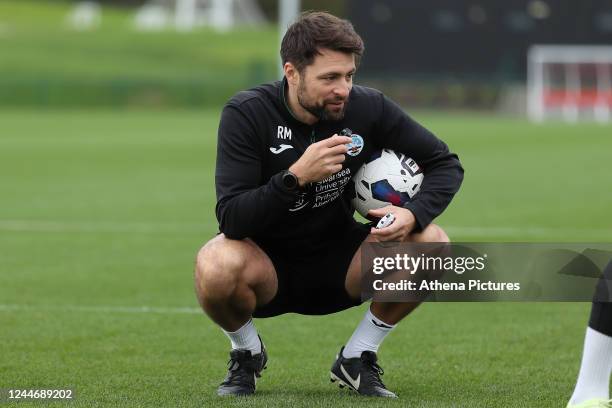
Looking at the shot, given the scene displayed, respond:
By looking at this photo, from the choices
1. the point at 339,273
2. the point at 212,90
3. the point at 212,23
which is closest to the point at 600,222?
the point at 339,273

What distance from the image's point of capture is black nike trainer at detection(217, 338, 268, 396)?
5.69m

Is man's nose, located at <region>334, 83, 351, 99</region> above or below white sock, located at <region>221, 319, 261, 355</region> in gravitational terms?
above

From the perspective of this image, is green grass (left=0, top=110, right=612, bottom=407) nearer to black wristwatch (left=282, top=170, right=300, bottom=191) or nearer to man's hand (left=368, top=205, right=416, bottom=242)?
man's hand (left=368, top=205, right=416, bottom=242)

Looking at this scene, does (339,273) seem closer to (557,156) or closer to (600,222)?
(600,222)

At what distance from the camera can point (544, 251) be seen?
16.6 feet

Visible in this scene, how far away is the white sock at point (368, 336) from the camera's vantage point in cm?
583

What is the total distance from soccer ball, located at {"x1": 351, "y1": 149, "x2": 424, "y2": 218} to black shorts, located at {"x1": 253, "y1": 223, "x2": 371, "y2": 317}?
6.9 inches

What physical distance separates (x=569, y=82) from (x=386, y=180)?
42.4m

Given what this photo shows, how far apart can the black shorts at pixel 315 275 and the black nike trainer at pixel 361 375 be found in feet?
0.97

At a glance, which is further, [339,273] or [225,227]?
[339,273]

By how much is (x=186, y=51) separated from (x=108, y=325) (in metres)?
59.1

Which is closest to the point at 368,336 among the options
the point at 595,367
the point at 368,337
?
the point at 368,337

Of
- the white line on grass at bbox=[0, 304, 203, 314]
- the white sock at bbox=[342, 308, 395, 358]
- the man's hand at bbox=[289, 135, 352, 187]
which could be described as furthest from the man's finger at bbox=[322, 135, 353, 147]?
the white line on grass at bbox=[0, 304, 203, 314]

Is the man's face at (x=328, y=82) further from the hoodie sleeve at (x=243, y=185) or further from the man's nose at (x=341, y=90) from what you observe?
the hoodie sleeve at (x=243, y=185)
